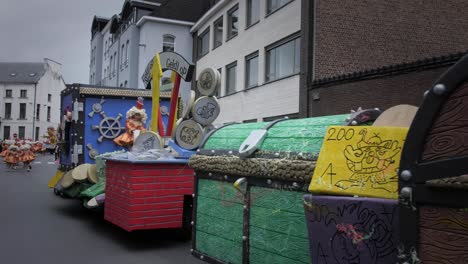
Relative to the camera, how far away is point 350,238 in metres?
2.14

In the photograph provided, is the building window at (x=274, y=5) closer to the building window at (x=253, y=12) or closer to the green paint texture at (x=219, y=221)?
the building window at (x=253, y=12)

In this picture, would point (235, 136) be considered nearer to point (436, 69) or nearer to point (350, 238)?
point (350, 238)

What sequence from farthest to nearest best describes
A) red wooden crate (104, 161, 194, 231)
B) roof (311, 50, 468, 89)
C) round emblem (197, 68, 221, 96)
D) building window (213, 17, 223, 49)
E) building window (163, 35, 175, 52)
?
building window (163, 35, 175, 52)
building window (213, 17, 223, 49)
roof (311, 50, 468, 89)
round emblem (197, 68, 221, 96)
red wooden crate (104, 161, 194, 231)

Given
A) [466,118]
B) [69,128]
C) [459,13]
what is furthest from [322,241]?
[459,13]

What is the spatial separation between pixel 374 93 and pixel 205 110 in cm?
880

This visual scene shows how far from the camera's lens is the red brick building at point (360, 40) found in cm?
1570

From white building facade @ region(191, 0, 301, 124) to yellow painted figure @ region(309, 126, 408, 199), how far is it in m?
16.2

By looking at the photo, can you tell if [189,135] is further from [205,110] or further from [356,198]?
[356,198]

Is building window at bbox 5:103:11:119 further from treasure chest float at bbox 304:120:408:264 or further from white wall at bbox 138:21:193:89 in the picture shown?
treasure chest float at bbox 304:120:408:264

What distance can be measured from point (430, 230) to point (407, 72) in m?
12.0

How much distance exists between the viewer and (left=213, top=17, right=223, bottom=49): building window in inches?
1093

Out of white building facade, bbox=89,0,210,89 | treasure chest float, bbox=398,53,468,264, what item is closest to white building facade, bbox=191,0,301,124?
white building facade, bbox=89,0,210,89

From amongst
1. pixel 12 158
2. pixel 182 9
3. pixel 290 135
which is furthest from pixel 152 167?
pixel 182 9

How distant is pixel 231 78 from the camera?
2581cm
